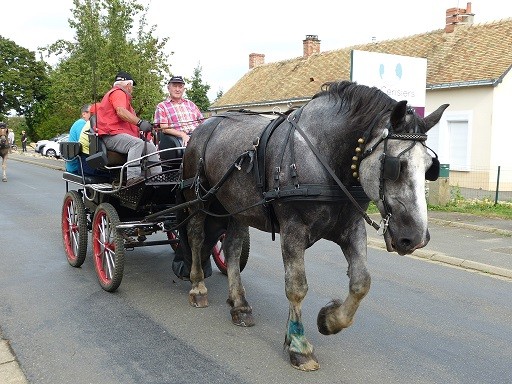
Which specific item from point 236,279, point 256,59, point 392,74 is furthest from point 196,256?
point 256,59

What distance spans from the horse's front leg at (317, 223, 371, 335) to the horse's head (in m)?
0.53

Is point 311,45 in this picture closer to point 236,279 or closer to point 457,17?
point 457,17

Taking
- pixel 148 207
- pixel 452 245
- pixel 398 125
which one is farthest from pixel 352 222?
pixel 452 245

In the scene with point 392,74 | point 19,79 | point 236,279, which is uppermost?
point 19,79

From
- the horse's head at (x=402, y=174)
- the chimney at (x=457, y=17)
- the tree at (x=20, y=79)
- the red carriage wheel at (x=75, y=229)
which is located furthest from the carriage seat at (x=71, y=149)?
the tree at (x=20, y=79)

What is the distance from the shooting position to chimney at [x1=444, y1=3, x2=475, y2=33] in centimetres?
2334

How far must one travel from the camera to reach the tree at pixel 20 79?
205 ft

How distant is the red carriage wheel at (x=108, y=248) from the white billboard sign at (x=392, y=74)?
27.5ft

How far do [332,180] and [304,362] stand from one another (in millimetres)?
1335

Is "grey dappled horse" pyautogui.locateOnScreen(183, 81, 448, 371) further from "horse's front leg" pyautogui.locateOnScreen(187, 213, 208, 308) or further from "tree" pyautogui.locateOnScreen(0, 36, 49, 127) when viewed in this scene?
"tree" pyautogui.locateOnScreen(0, 36, 49, 127)

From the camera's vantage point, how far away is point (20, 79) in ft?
206

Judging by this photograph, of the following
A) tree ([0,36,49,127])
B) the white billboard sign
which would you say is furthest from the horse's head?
tree ([0,36,49,127])

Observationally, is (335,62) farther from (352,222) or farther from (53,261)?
(352,222)

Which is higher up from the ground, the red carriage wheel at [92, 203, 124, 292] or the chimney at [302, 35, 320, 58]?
the chimney at [302, 35, 320, 58]
